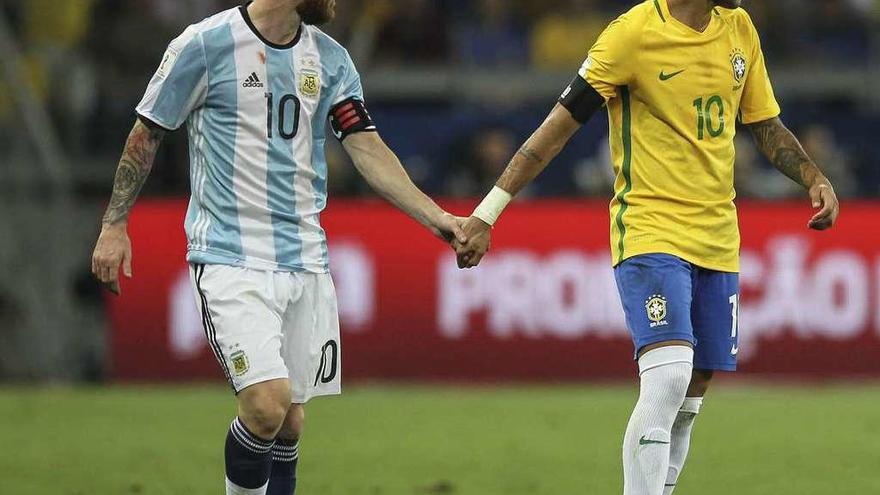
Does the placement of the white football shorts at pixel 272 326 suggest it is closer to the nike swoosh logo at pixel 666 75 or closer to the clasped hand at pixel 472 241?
the clasped hand at pixel 472 241

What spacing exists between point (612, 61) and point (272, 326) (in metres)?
1.84

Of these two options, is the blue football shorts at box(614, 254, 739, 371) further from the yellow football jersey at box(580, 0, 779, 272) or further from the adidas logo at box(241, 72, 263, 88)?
the adidas logo at box(241, 72, 263, 88)

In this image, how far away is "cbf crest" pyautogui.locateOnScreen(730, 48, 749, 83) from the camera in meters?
7.39

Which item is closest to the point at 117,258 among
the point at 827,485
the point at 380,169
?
the point at 380,169

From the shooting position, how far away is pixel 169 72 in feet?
23.0

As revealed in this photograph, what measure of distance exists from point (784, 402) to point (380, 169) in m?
7.73

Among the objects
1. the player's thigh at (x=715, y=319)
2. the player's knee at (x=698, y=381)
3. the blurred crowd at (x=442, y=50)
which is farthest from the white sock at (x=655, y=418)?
the blurred crowd at (x=442, y=50)

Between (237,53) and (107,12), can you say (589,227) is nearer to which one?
(107,12)

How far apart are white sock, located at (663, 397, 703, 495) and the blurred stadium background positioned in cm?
414

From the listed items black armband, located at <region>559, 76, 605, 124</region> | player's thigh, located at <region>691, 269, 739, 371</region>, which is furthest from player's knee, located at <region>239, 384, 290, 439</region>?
player's thigh, located at <region>691, 269, 739, 371</region>

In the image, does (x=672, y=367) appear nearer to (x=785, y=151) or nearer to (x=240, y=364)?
(x=785, y=151)

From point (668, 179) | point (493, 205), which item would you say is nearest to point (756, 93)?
point (668, 179)

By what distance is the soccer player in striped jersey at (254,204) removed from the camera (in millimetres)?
6926

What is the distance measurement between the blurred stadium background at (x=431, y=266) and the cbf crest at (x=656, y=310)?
4767mm
